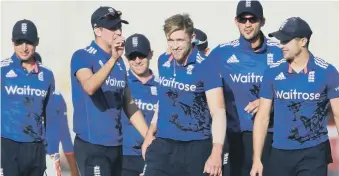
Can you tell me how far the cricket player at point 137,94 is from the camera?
12492mm

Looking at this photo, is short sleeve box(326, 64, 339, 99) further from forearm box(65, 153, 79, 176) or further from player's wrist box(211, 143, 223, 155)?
forearm box(65, 153, 79, 176)

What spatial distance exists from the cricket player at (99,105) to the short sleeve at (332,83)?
6.39 ft

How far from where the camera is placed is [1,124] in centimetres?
1141

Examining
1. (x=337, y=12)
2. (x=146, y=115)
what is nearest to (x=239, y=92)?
(x=146, y=115)

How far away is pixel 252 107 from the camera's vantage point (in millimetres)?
10688

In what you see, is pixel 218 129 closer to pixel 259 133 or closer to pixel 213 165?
pixel 213 165

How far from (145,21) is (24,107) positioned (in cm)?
574

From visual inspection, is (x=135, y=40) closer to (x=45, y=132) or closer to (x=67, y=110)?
(x=45, y=132)

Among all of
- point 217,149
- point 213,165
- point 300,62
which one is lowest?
point 213,165

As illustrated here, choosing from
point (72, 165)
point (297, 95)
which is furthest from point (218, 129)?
point (72, 165)

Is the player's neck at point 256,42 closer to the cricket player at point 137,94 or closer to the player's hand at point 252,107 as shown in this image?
the player's hand at point 252,107

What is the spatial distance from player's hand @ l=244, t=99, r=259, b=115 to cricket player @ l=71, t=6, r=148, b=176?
124 cm

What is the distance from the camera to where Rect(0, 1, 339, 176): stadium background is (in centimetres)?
1623

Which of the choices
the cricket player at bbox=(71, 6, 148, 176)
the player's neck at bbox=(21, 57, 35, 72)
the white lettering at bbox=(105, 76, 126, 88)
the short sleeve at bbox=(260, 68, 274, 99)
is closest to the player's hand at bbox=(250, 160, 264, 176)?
the short sleeve at bbox=(260, 68, 274, 99)
